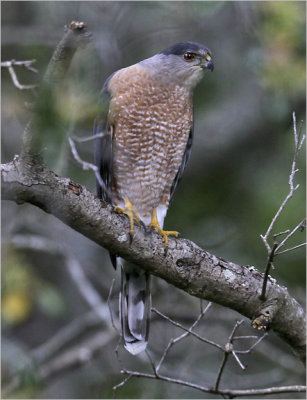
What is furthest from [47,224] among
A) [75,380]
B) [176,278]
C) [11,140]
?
[176,278]

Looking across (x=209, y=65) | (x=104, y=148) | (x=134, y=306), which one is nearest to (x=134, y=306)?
(x=134, y=306)

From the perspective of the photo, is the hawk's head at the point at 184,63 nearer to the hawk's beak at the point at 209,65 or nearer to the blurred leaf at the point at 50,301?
the hawk's beak at the point at 209,65

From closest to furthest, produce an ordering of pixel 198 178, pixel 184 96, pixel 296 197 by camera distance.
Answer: pixel 184 96, pixel 296 197, pixel 198 178

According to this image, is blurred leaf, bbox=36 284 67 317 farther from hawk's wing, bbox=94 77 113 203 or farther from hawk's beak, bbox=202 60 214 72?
hawk's beak, bbox=202 60 214 72

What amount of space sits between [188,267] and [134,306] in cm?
86

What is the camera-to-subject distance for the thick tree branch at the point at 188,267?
8.61 ft

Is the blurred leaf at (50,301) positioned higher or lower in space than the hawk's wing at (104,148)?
lower

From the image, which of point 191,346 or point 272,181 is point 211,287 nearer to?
point 191,346

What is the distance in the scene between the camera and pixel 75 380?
5445 mm

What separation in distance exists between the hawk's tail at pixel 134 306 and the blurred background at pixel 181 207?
0.71 meters

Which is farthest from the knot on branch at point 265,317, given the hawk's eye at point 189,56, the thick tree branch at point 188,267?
the hawk's eye at point 189,56

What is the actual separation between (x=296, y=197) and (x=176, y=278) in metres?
2.16

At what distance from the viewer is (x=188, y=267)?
2.96 meters

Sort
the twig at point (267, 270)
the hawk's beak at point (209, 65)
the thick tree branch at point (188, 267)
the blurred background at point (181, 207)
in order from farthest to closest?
the blurred background at point (181, 207) < the hawk's beak at point (209, 65) < the thick tree branch at point (188, 267) < the twig at point (267, 270)
